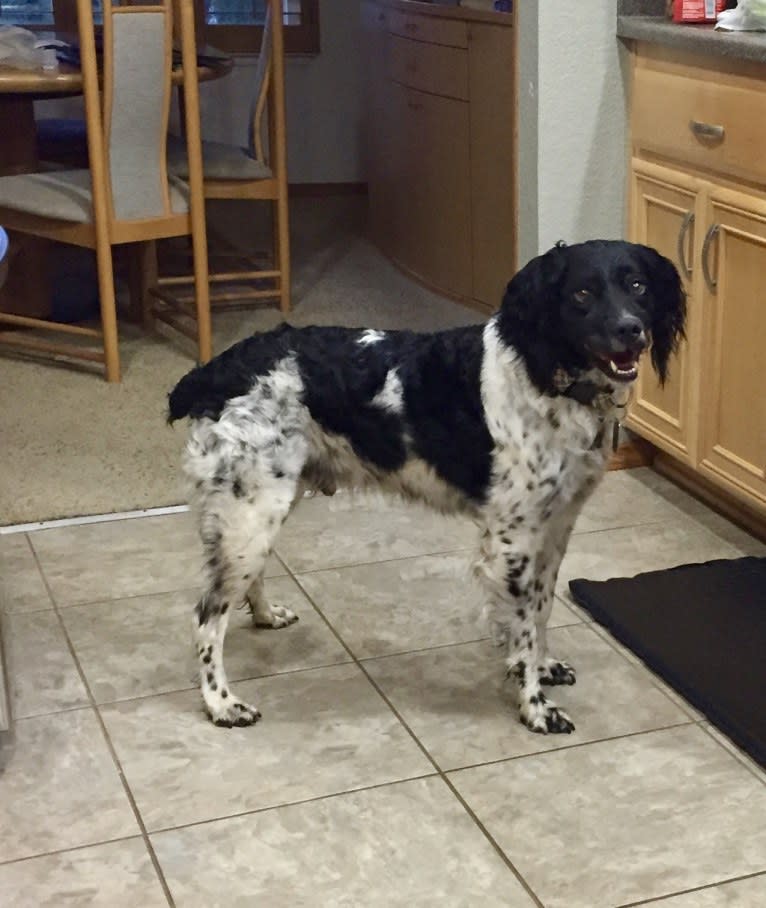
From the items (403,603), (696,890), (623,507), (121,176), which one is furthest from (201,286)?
(696,890)

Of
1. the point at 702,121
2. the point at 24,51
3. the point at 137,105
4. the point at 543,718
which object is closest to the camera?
the point at 543,718

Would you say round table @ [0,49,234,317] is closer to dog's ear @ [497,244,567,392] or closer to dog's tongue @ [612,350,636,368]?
dog's ear @ [497,244,567,392]

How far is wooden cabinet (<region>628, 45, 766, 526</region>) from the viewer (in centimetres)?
274

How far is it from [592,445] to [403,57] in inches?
136

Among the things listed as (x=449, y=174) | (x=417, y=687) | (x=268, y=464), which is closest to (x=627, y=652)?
(x=417, y=687)

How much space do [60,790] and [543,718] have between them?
32.1 inches

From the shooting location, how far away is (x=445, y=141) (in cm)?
500

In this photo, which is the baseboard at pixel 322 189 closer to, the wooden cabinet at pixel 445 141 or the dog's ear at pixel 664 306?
the wooden cabinet at pixel 445 141

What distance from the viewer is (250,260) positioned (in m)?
5.50

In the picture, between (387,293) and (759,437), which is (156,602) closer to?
(759,437)

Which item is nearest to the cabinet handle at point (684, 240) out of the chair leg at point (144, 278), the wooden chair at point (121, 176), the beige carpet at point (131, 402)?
the beige carpet at point (131, 402)

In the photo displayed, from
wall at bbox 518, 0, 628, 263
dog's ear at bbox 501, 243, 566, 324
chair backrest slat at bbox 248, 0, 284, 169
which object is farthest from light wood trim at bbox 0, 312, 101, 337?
dog's ear at bbox 501, 243, 566, 324

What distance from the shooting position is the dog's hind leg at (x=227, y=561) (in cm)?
226

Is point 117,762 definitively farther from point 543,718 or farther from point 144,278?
point 144,278
